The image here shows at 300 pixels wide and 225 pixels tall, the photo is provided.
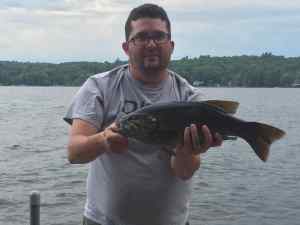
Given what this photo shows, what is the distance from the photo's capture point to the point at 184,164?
370 cm

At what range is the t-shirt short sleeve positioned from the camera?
3756 mm

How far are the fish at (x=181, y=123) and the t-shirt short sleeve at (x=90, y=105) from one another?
0.33 meters

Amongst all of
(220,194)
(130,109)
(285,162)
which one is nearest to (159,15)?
(130,109)

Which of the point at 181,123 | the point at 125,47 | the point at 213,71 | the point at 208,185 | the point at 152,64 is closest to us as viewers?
the point at 181,123

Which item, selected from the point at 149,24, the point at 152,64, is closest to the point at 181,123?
the point at 152,64

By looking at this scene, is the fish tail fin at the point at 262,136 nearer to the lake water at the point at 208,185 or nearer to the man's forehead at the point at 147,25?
the man's forehead at the point at 147,25

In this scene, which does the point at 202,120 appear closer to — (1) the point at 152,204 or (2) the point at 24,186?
(1) the point at 152,204

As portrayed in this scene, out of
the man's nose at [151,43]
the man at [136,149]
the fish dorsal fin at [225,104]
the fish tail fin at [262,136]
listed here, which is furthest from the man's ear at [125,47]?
the fish tail fin at [262,136]

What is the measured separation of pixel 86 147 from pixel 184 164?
0.60 meters

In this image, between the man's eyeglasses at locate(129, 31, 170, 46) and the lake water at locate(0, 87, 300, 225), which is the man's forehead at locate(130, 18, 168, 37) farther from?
the lake water at locate(0, 87, 300, 225)

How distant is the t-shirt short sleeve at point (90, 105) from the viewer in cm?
376

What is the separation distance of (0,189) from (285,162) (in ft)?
41.5

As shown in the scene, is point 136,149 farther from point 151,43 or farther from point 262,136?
point 262,136

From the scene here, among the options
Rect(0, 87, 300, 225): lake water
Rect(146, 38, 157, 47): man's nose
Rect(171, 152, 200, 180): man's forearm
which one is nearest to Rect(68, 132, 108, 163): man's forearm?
Rect(171, 152, 200, 180): man's forearm
